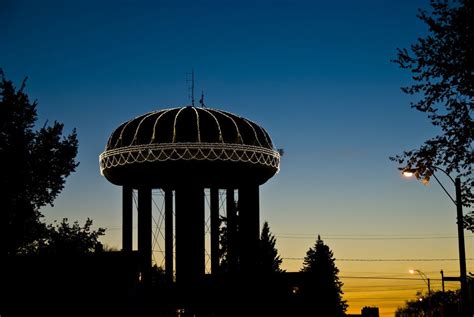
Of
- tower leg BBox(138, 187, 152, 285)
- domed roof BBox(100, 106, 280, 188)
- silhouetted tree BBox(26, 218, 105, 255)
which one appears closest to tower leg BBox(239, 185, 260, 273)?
domed roof BBox(100, 106, 280, 188)

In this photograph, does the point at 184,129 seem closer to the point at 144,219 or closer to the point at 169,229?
the point at 144,219

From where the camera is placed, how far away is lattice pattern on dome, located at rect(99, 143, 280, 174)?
66562mm

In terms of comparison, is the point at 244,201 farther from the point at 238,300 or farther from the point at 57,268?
the point at 57,268

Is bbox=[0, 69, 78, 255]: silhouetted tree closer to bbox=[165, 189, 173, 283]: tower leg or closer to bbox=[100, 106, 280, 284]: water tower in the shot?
bbox=[100, 106, 280, 284]: water tower

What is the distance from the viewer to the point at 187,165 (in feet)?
220

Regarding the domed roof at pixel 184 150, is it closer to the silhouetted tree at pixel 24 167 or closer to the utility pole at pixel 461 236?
the silhouetted tree at pixel 24 167

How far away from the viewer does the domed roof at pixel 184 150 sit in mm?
66812

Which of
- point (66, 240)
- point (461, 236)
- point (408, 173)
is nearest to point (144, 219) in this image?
point (66, 240)

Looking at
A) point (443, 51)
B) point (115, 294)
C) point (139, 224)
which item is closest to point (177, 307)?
point (139, 224)

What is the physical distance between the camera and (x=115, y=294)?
48.5 m

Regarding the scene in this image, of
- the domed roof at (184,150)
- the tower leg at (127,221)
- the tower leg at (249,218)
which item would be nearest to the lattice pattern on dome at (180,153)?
the domed roof at (184,150)

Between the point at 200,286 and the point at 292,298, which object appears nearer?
the point at 200,286

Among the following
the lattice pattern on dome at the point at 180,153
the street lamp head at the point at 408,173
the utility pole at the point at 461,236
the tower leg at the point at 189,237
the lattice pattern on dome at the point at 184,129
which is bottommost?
the utility pole at the point at 461,236

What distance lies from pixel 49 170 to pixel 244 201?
3107cm
